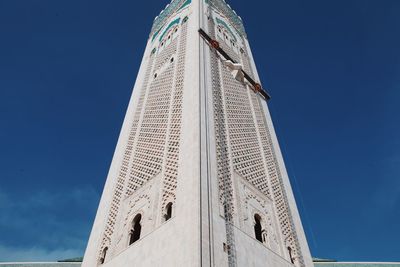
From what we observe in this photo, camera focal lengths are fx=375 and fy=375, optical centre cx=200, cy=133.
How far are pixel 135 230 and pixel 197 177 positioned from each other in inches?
60.3

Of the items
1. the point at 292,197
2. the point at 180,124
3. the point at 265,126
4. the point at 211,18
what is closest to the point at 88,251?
the point at 180,124

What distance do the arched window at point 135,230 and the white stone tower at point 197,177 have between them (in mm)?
16

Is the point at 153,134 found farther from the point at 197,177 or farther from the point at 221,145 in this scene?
the point at 197,177

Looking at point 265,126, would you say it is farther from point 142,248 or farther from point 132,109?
point 142,248

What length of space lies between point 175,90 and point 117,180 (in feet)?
7.58

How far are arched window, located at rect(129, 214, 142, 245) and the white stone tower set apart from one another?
16 millimetres

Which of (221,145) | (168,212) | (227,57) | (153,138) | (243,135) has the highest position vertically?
(227,57)

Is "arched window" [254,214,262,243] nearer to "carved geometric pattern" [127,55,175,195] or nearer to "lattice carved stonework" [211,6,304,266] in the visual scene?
"lattice carved stonework" [211,6,304,266]

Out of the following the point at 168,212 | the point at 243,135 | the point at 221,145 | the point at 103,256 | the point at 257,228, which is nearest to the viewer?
the point at 168,212

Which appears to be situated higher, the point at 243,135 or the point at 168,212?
the point at 243,135

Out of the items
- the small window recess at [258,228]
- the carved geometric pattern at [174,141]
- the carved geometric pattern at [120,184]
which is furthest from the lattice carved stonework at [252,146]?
the carved geometric pattern at [120,184]

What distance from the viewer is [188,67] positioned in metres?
8.32

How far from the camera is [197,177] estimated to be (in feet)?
17.4

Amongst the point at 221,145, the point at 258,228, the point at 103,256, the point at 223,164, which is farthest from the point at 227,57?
the point at 103,256
